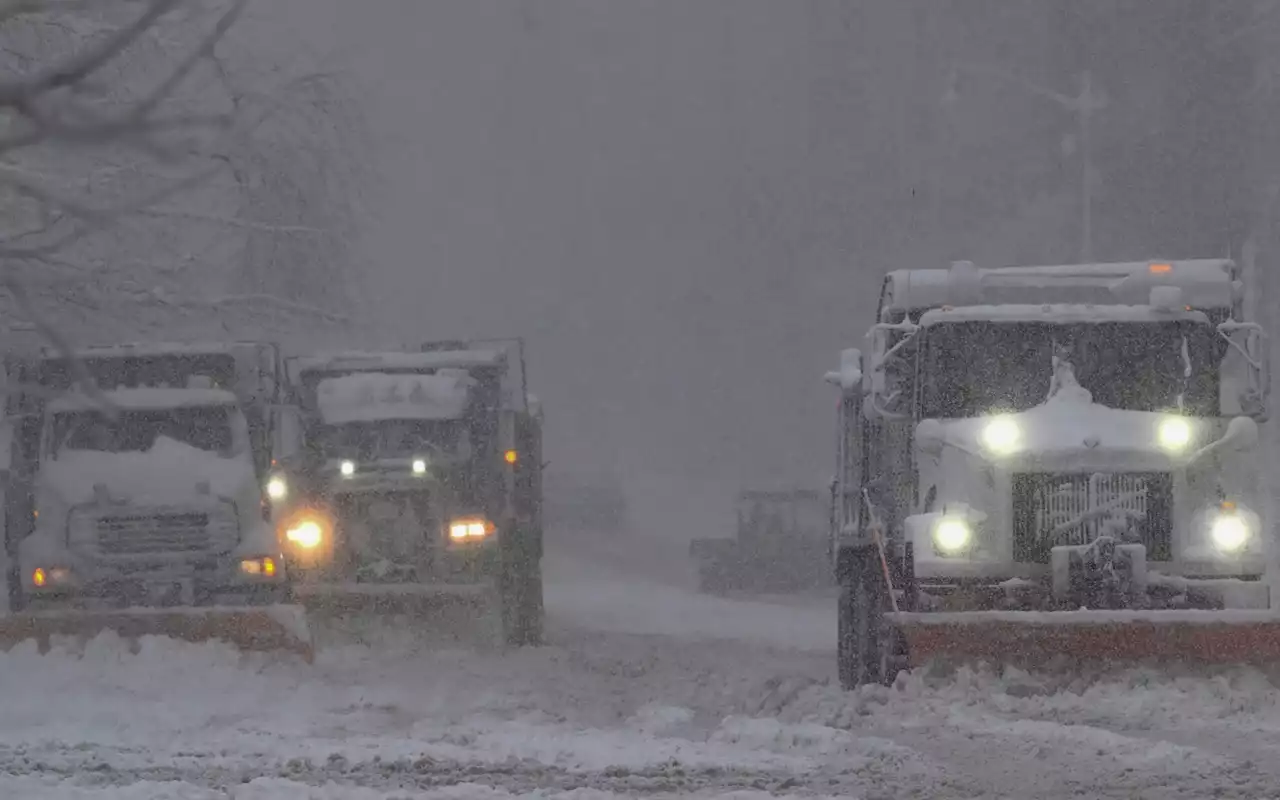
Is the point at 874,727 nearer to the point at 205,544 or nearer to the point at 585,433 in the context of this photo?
the point at 205,544

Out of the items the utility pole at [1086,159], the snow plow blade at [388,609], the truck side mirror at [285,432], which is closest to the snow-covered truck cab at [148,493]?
the truck side mirror at [285,432]

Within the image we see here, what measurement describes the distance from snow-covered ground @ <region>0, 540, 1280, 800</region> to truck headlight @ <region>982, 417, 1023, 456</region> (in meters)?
1.59

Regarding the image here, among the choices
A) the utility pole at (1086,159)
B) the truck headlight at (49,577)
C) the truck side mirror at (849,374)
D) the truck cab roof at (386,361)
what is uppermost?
the utility pole at (1086,159)

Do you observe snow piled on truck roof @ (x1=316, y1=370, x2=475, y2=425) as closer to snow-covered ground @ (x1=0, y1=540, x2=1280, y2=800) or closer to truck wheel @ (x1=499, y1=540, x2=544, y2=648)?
truck wheel @ (x1=499, y1=540, x2=544, y2=648)

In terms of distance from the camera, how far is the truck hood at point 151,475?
15.9 meters

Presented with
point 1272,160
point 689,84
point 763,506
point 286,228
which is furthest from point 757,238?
point 286,228

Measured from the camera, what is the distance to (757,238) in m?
64.1

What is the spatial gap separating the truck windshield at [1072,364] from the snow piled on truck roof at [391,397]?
627 cm

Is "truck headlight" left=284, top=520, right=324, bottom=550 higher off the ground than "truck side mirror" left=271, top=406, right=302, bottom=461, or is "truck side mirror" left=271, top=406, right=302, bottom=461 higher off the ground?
"truck side mirror" left=271, top=406, right=302, bottom=461

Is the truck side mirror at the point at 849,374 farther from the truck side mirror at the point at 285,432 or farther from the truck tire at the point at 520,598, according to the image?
the truck side mirror at the point at 285,432

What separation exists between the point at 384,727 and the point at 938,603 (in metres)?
3.54

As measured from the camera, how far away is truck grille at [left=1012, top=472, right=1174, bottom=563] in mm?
11812

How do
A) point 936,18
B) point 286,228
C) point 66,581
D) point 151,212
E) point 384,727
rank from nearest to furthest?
point 384,727 → point 66,581 → point 151,212 → point 286,228 → point 936,18

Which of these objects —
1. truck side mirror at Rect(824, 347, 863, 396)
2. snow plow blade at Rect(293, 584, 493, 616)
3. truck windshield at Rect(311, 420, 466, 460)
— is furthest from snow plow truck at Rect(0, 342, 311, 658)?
truck side mirror at Rect(824, 347, 863, 396)
